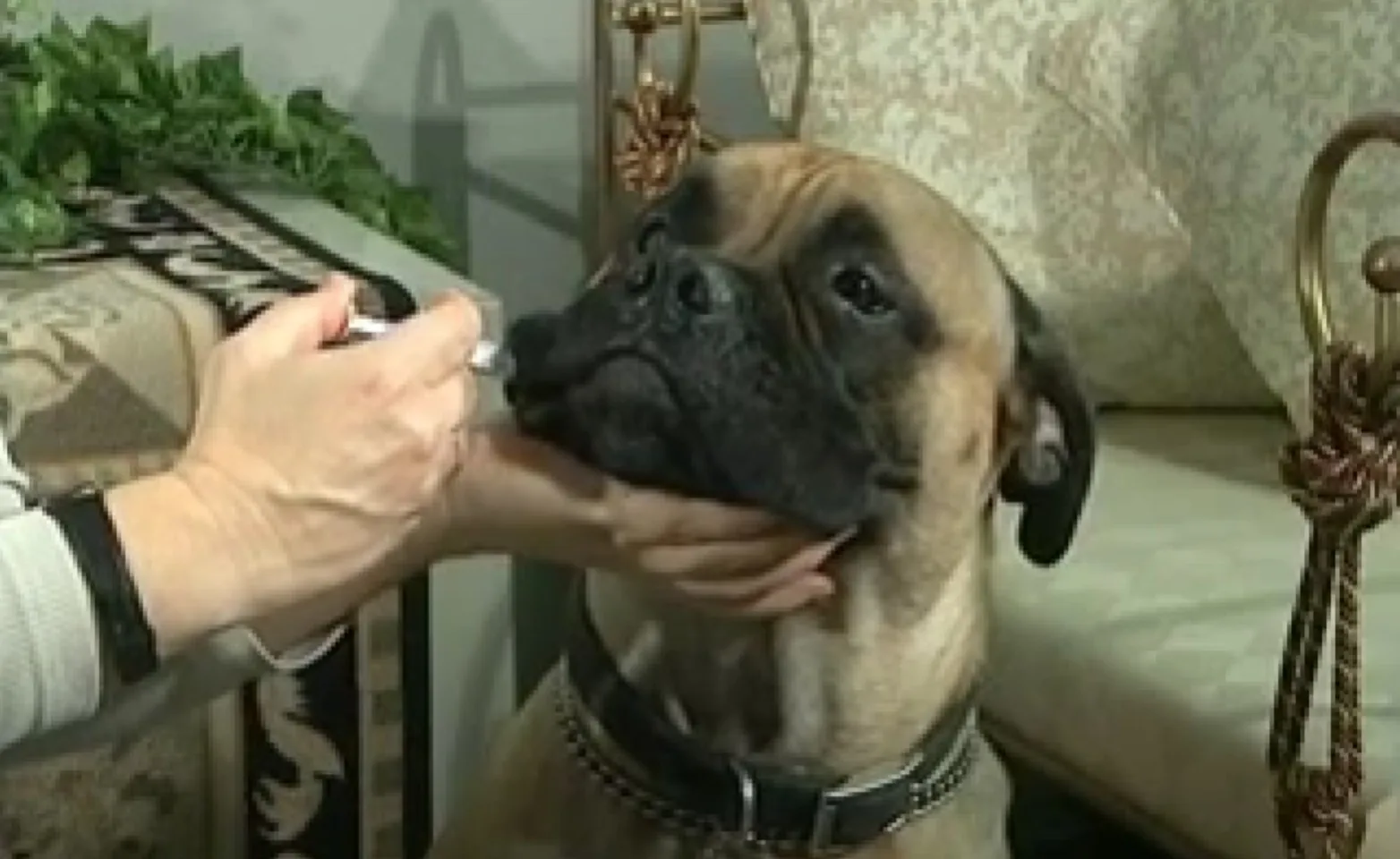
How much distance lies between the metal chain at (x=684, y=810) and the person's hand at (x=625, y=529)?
9cm

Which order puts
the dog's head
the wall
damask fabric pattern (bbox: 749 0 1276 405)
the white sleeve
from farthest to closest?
the wall → damask fabric pattern (bbox: 749 0 1276 405) → the dog's head → the white sleeve

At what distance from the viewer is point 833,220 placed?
3.93ft

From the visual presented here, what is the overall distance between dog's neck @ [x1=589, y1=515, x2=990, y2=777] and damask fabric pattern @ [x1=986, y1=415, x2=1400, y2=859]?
218 mm

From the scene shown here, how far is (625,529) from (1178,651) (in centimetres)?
47

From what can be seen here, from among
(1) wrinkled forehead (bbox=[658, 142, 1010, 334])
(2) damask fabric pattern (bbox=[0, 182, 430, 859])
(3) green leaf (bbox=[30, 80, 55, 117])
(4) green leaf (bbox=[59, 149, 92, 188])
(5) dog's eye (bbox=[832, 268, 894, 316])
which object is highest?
(1) wrinkled forehead (bbox=[658, 142, 1010, 334])

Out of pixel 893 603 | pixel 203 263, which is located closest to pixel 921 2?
pixel 203 263

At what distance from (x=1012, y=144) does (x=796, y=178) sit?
2.05ft

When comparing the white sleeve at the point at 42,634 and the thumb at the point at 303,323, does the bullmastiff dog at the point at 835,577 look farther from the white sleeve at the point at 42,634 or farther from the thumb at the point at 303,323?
the white sleeve at the point at 42,634

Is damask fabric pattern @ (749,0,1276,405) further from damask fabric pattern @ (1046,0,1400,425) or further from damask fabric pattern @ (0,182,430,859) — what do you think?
damask fabric pattern @ (0,182,430,859)

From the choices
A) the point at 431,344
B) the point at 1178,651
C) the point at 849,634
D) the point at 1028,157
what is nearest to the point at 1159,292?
the point at 1028,157

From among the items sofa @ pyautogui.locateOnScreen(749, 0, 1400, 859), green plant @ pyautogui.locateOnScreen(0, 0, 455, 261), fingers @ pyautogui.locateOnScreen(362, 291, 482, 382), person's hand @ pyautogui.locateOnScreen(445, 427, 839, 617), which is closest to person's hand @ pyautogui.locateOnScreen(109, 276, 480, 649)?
fingers @ pyautogui.locateOnScreen(362, 291, 482, 382)

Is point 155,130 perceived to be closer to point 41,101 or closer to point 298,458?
point 41,101

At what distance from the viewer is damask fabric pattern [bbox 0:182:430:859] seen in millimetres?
1383

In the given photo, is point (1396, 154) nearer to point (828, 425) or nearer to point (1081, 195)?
point (1081, 195)
